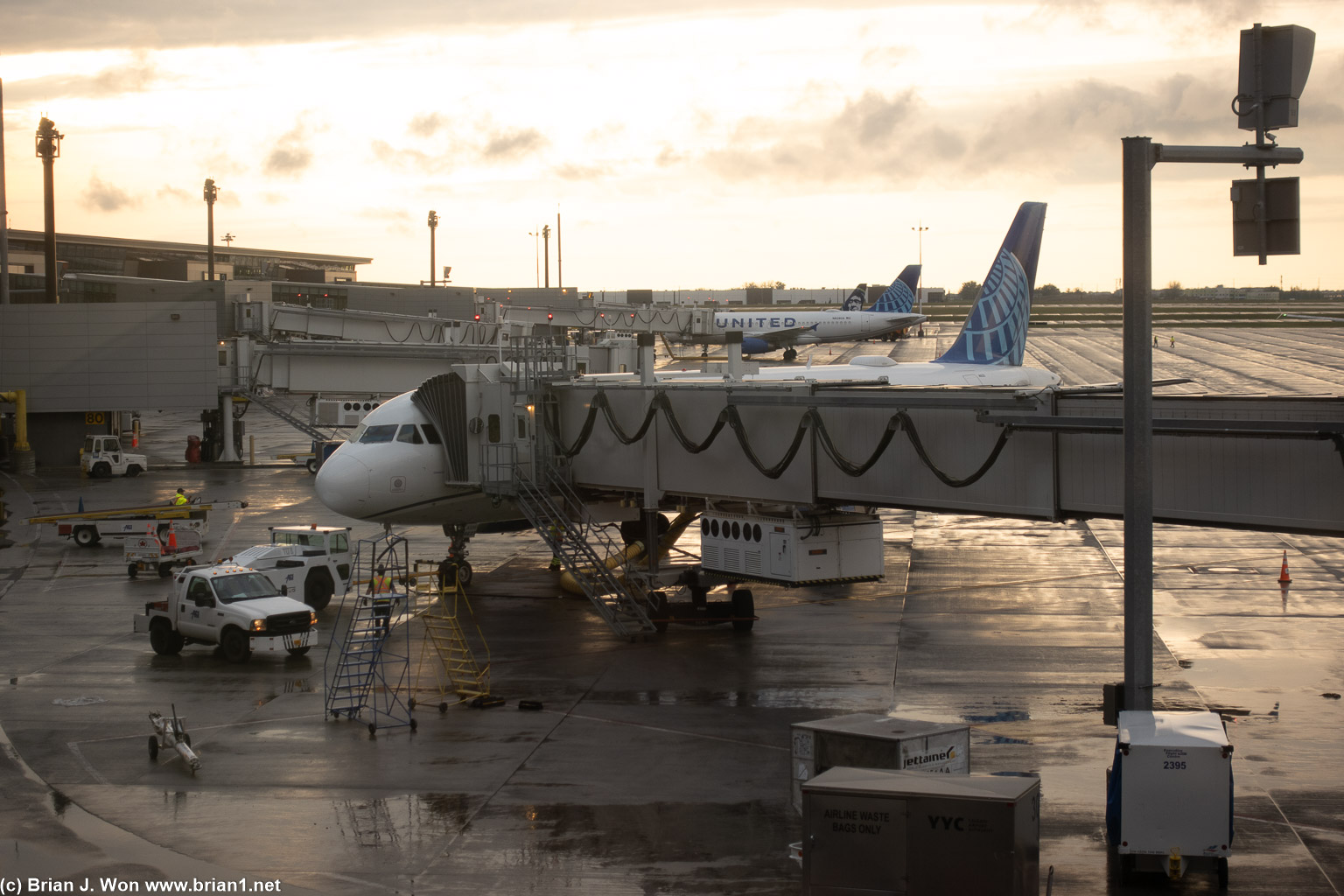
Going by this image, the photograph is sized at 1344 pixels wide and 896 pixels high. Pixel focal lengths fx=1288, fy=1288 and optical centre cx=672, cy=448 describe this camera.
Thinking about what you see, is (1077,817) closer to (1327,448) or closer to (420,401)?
(1327,448)

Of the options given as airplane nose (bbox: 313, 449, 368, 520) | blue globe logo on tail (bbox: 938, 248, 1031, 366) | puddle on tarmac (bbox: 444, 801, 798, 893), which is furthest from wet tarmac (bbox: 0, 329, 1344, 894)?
blue globe logo on tail (bbox: 938, 248, 1031, 366)

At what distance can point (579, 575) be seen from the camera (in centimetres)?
2947

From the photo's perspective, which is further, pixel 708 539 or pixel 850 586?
pixel 850 586

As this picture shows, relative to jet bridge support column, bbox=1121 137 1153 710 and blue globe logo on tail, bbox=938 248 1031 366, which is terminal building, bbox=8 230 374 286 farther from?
jet bridge support column, bbox=1121 137 1153 710

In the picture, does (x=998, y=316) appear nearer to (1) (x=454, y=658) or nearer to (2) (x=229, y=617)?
(1) (x=454, y=658)

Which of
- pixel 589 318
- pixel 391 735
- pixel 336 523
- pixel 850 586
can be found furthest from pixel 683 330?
pixel 391 735

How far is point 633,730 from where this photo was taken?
21344 mm

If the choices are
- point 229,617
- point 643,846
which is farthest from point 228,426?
point 643,846

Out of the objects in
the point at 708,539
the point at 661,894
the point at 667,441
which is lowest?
the point at 661,894

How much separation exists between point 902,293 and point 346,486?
372ft

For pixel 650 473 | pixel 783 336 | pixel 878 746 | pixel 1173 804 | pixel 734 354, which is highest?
pixel 783 336

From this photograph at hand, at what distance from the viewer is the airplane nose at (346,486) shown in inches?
1243

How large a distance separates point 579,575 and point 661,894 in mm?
15195

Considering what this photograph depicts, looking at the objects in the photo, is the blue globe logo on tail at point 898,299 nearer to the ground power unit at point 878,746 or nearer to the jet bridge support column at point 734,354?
the jet bridge support column at point 734,354
